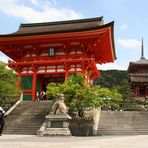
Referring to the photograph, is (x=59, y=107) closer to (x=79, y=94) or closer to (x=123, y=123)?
(x=79, y=94)

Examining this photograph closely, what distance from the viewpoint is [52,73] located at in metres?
35.4

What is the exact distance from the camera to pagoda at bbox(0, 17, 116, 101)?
1316 inches

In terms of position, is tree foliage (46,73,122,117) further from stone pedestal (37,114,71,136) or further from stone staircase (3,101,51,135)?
stone staircase (3,101,51,135)

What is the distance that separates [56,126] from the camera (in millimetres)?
21719

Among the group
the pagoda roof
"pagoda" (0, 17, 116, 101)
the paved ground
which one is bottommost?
the paved ground

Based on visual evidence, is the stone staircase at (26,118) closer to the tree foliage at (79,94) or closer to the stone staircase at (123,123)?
the tree foliage at (79,94)

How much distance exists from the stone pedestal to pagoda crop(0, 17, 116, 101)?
40.0ft

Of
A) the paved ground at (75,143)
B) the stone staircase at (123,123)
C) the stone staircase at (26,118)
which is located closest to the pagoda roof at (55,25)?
the stone staircase at (26,118)

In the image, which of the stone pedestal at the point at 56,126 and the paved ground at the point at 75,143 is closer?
the paved ground at the point at 75,143

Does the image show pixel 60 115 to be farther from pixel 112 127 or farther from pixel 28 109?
pixel 28 109

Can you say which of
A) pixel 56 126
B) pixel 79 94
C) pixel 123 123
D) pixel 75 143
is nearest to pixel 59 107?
pixel 56 126

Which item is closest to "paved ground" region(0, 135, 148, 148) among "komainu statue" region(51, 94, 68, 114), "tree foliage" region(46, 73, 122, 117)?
"komainu statue" region(51, 94, 68, 114)

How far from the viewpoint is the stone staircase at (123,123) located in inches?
881

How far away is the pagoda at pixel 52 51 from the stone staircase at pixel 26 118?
5128 millimetres
